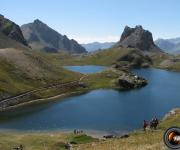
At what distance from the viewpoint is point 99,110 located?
147750mm

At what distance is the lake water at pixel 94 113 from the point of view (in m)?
117

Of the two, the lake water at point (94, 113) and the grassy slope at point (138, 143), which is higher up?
the lake water at point (94, 113)

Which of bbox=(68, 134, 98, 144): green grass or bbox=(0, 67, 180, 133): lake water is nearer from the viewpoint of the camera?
bbox=(68, 134, 98, 144): green grass

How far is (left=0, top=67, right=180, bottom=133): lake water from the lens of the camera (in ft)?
384

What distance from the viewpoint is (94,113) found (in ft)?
461

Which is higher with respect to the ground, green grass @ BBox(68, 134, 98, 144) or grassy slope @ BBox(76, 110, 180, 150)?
green grass @ BBox(68, 134, 98, 144)

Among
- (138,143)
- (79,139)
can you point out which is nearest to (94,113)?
(79,139)

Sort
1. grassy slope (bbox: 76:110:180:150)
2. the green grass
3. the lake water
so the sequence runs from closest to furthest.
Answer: grassy slope (bbox: 76:110:180:150), the green grass, the lake water

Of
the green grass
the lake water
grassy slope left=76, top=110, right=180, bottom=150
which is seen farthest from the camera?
the lake water

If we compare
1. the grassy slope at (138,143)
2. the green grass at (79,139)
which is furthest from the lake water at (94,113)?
the grassy slope at (138,143)

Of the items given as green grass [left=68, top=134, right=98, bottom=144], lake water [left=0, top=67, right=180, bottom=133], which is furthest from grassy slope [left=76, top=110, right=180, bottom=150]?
lake water [left=0, top=67, right=180, bottom=133]

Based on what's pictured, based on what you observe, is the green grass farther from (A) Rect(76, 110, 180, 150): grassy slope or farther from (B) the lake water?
(B) the lake water

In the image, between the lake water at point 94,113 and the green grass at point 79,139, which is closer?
the green grass at point 79,139

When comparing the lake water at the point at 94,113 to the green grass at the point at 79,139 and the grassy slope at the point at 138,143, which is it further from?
the grassy slope at the point at 138,143
